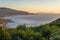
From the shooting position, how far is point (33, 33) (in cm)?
185

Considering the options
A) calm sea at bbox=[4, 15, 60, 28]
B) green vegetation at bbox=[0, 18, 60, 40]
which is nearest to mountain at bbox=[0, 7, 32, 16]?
calm sea at bbox=[4, 15, 60, 28]

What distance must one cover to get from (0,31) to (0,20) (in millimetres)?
119

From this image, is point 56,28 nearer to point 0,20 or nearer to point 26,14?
point 26,14

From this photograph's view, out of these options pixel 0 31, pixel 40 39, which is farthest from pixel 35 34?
pixel 0 31

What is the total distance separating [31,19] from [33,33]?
0.49 feet

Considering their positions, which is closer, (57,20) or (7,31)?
(7,31)

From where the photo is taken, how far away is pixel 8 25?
1836mm

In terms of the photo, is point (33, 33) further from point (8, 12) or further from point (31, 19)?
point (8, 12)

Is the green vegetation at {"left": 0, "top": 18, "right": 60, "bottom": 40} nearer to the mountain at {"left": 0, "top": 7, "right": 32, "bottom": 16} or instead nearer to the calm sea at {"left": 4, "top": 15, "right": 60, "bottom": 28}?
the calm sea at {"left": 4, "top": 15, "right": 60, "bottom": 28}

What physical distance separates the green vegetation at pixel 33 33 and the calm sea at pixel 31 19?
42 millimetres

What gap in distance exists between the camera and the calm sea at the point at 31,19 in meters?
1.84

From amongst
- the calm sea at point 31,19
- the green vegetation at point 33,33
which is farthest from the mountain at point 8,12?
the green vegetation at point 33,33

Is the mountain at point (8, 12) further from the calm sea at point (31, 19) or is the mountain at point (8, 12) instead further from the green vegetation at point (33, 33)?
Result: the green vegetation at point (33, 33)

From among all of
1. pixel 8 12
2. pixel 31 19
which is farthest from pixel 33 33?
pixel 8 12
